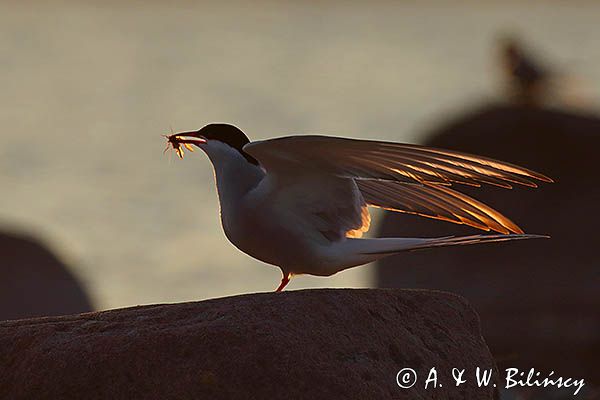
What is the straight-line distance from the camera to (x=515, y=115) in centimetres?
1994

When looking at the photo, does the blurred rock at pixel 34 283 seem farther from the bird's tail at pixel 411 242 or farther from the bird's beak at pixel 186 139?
the bird's tail at pixel 411 242

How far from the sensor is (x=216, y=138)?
27.0ft

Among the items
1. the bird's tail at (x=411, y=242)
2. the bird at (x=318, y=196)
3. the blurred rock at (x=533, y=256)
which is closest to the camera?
the bird at (x=318, y=196)

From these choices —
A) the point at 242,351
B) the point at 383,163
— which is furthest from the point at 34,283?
the point at 242,351

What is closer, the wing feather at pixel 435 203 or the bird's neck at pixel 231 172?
the bird's neck at pixel 231 172

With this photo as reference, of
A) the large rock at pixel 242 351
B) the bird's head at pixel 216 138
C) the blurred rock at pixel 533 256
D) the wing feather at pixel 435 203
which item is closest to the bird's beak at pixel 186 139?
the bird's head at pixel 216 138

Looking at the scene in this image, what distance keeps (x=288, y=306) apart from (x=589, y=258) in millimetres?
12183

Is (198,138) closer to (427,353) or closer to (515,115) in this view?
(427,353)

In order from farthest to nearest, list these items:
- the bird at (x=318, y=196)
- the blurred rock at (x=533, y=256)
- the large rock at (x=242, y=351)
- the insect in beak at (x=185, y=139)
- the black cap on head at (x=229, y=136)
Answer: the blurred rock at (x=533, y=256) < the insect in beak at (x=185, y=139) < the black cap on head at (x=229, y=136) < the bird at (x=318, y=196) < the large rock at (x=242, y=351)

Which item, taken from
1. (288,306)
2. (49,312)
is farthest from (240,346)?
(49,312)

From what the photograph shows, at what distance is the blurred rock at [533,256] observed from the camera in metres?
18.5

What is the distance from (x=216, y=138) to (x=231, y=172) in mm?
222

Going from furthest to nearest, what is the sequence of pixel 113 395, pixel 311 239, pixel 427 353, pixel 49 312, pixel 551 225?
pixel 551 225
pixel 49 312
pixel 311 239
pixel 427 353
pixel 113 395

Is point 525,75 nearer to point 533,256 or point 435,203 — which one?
point 533,256
